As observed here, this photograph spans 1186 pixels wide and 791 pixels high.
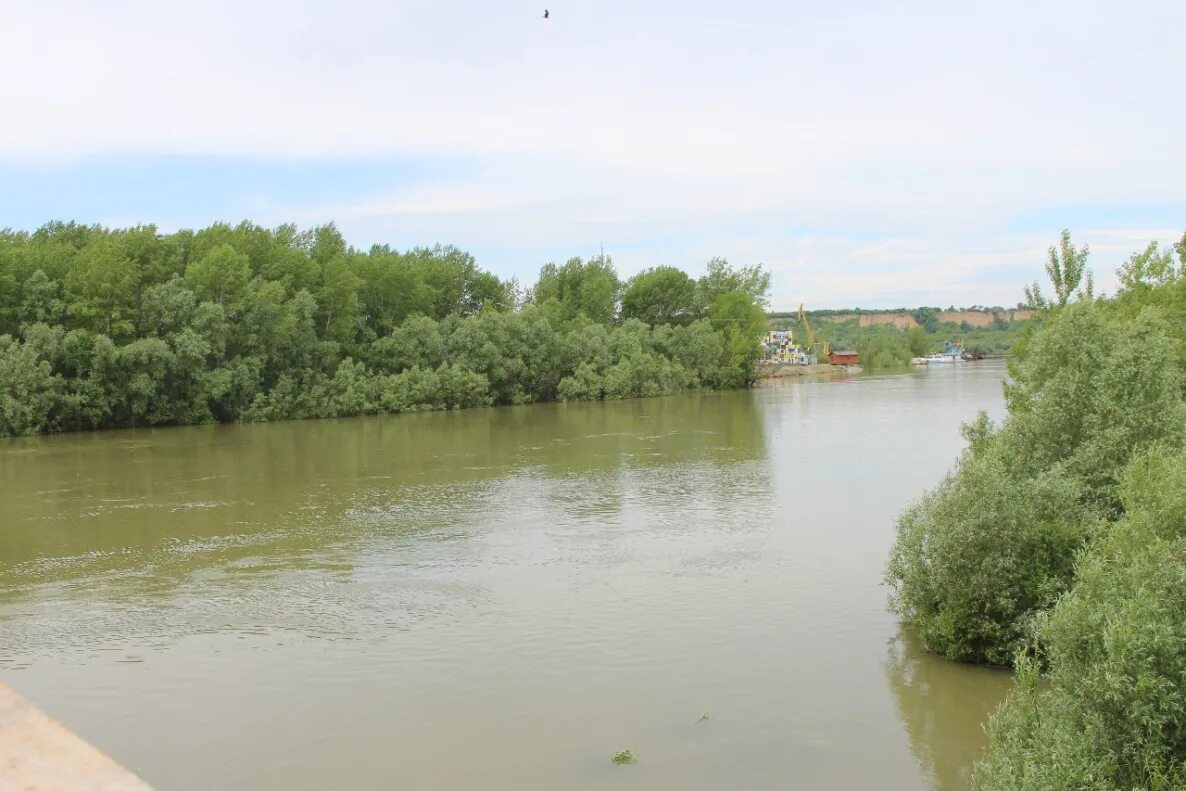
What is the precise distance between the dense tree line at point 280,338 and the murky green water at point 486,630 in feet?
65.0

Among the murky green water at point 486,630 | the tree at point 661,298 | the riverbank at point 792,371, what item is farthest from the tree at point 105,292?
the riverbank at point 792,371

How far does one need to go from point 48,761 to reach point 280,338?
5399 centimetres

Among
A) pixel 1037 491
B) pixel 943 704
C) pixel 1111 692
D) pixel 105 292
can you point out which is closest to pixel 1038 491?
pixel 1037 491

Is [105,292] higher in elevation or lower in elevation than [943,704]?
higher

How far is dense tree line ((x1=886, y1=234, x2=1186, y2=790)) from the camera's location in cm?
752

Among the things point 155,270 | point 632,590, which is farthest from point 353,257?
point 632,590

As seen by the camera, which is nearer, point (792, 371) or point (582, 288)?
point (582, 288)

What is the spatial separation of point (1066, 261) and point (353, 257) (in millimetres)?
57347

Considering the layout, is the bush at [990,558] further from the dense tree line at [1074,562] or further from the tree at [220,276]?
the tree at [220,276]

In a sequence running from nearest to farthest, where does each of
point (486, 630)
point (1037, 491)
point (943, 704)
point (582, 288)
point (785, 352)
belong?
1. point (943, 704)
2. point (1037, 491)
3. point (486, 630)
4. point (582, 288)
5. point (785, 352)

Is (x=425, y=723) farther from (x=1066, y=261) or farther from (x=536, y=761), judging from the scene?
(x=1066, y=261)

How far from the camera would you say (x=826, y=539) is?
21547 millimetres

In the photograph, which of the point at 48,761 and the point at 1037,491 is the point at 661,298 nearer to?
the point at 1037,491

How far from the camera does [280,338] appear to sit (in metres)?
60.3
